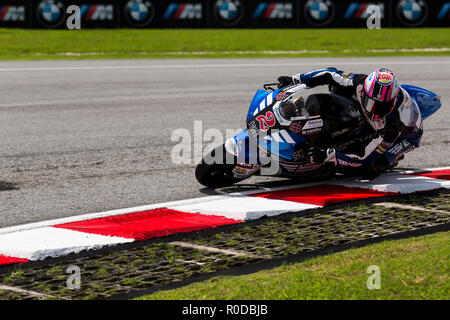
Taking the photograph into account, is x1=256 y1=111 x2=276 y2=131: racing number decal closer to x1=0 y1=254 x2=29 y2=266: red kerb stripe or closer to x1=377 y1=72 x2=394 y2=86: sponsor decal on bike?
x1=377 y1=72 x2=394 y2=86: sponsor decal on bike

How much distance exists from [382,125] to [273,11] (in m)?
18.8

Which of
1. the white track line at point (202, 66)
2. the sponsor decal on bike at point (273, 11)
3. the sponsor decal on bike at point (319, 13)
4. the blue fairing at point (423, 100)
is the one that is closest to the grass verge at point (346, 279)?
the blue fairing at point (423, 100)

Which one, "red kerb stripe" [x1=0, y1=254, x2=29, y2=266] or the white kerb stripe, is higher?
the white kerb stripe

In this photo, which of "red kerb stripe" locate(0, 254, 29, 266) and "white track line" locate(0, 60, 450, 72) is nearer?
"red kerb stripe" locate(0, 254, 29, 266)

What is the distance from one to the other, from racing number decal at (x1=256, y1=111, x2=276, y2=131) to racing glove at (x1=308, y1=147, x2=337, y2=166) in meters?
0.44

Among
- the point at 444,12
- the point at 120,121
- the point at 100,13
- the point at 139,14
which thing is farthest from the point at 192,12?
the point at 120,121

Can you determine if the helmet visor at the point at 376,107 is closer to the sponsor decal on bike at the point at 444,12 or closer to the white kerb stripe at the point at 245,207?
the white kerb stripe at the point at 245,207

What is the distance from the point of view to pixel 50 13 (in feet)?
78.1

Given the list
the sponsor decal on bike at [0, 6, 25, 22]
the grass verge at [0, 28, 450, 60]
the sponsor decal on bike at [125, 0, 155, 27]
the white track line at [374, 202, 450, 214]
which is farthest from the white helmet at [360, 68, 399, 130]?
the sponsor decal on bike at [0, 6, 25, 22]

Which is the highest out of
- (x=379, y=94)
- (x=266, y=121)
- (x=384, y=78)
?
(x=384, y=78)

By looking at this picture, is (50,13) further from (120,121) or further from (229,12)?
(120,121)

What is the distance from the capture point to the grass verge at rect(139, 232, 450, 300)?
4.43m

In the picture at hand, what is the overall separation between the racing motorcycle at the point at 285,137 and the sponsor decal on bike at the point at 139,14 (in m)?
17.6

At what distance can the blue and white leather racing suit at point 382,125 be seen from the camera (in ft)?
24.1
